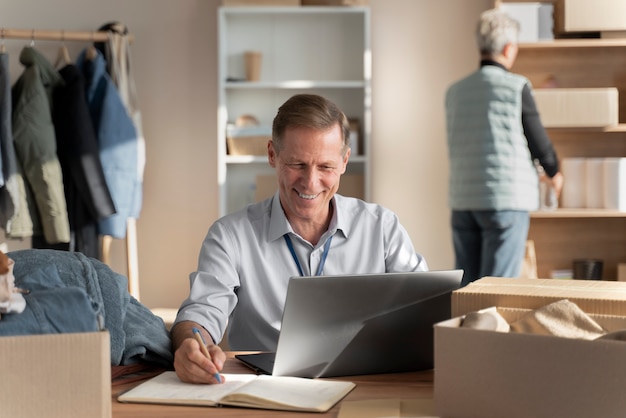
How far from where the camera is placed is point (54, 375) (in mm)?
1099

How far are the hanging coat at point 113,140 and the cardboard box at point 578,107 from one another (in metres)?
2.07

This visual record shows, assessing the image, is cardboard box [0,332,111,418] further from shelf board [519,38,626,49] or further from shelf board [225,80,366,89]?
shelf board [519,38,626,49]

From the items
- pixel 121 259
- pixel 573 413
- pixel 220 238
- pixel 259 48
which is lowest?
pixel 121 259

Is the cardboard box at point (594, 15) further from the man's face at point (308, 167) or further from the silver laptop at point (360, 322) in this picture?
the silver laptop at point (360, 322)

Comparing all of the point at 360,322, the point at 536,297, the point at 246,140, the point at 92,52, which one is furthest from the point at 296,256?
the point at 92,52

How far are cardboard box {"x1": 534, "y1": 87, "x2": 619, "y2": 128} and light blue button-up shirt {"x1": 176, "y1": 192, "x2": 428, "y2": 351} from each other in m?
2.42

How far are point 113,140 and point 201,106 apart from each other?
0.76m

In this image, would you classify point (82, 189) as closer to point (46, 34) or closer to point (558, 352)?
point (46, 34)

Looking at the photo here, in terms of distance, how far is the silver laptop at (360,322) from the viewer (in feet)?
4.93

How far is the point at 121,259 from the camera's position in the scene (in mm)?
5031

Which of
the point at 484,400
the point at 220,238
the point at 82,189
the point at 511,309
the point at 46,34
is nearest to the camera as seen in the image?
the point at 484,400

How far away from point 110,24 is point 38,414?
3.86 m

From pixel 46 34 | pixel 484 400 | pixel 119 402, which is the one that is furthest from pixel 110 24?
pixel 484 400

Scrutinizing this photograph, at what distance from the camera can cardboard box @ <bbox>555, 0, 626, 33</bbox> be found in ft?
14.6
